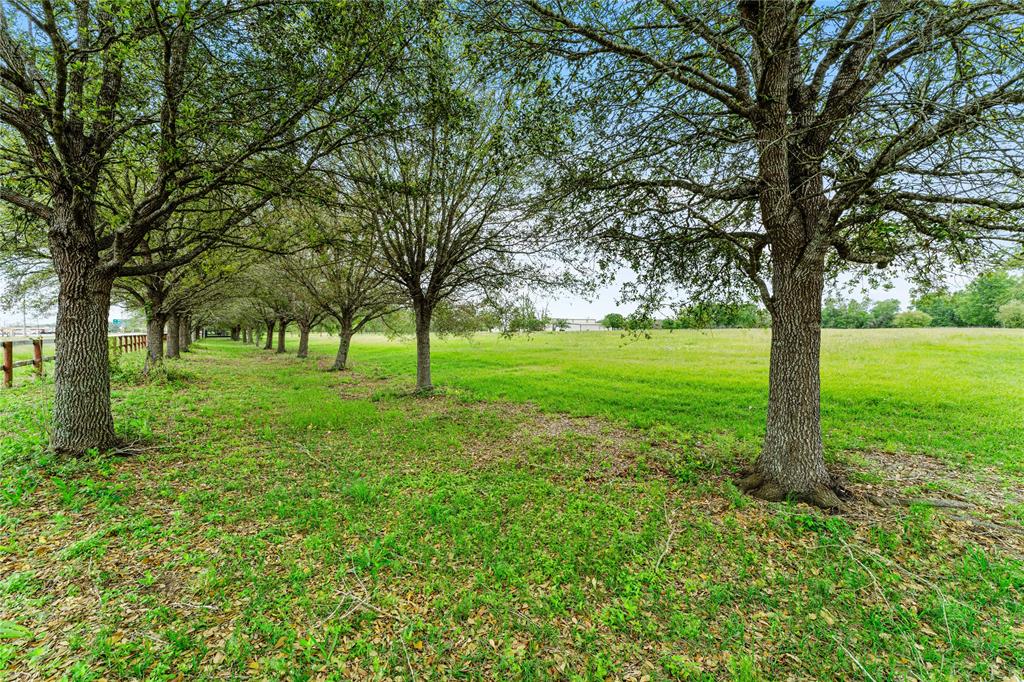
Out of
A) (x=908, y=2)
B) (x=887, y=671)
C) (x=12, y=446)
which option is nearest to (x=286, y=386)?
(x=12, y=446)

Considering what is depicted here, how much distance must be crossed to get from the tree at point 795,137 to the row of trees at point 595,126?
0.05 metres

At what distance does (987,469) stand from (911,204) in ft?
18.7

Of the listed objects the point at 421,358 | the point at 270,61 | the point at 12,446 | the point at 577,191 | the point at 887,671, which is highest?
the point at 270,61

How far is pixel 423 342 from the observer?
1373cm

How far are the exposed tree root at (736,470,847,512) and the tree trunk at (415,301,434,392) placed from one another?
416 inches

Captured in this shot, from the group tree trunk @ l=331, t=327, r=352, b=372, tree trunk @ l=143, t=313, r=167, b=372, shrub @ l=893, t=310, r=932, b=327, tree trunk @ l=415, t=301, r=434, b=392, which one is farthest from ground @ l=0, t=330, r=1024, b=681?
shrub @ l=893, t=310, r=932, b=327

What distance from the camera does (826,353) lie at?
2550cm

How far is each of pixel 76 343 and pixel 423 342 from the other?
8.55m

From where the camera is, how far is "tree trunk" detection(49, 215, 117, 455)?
19.9 feet

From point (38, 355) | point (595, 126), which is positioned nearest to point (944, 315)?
point (595, 126)

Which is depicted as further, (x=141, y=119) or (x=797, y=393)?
(x=141, y=119)

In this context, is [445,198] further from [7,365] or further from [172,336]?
[172,336]

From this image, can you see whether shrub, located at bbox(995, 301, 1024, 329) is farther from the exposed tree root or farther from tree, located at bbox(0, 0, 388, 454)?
tree, located at bbox(0, 0, 388, 454)

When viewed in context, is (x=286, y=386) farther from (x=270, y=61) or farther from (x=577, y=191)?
(x=577, y=191)
